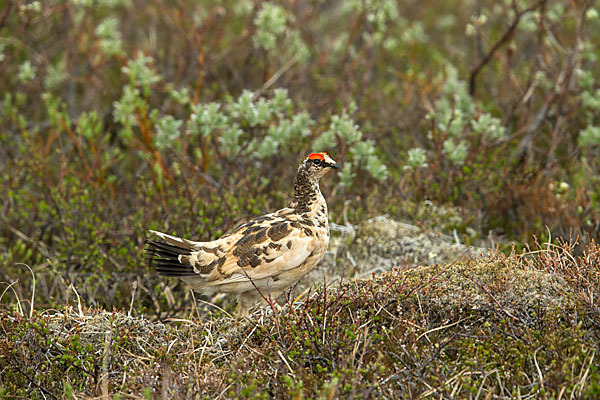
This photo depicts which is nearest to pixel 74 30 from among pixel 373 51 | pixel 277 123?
pixel 277 123

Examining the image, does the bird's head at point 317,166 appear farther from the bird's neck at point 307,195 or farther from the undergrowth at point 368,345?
the undergrowth at point 368,345

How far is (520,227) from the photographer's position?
5.10 m

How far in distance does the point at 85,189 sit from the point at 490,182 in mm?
3266

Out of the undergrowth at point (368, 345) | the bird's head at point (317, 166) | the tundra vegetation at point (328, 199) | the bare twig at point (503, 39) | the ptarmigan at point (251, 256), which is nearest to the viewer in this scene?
the undergrowth at point (368, 345)

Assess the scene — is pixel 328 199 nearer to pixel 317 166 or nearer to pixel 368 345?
pixel 317 166

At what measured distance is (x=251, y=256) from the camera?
3.80m

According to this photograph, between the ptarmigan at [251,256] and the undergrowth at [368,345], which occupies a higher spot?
the ptarmigan at [251,256]

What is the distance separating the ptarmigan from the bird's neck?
0.04 m

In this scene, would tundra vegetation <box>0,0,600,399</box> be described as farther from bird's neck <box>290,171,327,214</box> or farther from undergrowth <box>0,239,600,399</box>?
bird's neck <box>290,171,327,214</box>

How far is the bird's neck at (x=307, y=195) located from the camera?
13.3 ft

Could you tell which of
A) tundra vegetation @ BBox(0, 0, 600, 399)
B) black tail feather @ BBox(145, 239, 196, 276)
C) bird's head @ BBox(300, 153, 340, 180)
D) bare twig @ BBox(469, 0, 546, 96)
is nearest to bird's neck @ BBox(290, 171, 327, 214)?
bird's head @ BBox(300, 153, 340, 180)

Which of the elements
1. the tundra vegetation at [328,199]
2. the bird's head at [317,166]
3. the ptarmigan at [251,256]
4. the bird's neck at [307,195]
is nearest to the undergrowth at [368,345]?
the tundra vegetation at [328,199]

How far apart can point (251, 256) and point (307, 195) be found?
54cm

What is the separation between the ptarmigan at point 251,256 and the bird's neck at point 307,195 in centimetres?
4
